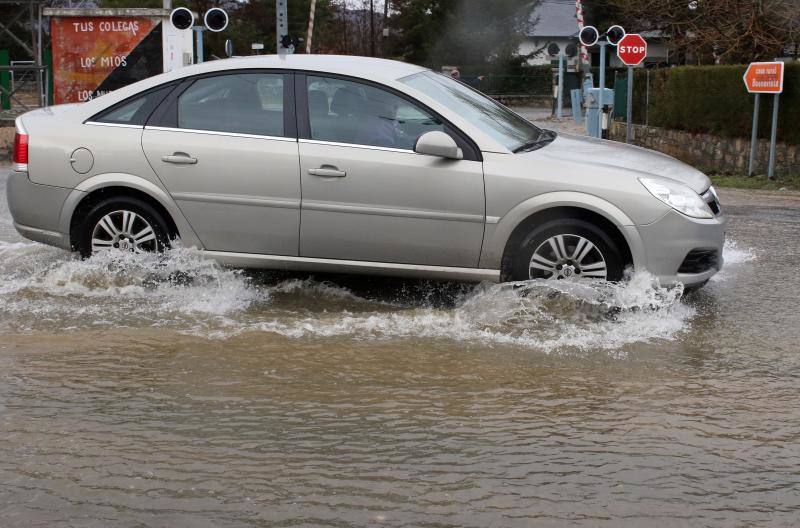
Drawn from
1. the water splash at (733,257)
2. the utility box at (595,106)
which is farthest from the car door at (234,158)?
the utility box at (595,106)

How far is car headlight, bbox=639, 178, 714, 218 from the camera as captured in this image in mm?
6613

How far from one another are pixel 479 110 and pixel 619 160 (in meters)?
1.04

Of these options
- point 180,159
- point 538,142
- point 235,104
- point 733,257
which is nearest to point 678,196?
point 538,142

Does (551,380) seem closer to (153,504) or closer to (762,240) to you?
(153,504)

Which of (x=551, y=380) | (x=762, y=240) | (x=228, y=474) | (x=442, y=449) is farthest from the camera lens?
(x=762, y=240)

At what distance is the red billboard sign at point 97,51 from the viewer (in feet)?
62.1

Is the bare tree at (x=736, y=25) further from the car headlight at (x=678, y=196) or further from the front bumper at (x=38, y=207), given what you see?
the front bumper at (x=38, y=207)

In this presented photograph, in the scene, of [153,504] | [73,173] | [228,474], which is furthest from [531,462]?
[73,173]

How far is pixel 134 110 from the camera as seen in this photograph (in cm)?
741

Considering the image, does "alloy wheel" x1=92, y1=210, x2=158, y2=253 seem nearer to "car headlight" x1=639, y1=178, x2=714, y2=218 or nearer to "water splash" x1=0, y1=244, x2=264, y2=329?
"water splash" x1=0, y1=244, x2=264, y2=329

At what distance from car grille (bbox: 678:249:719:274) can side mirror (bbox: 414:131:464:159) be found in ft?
4.80

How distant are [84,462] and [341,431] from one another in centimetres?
106

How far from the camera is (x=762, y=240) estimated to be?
33.1 feet

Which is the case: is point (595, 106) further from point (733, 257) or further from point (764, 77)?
point (733, 257)
